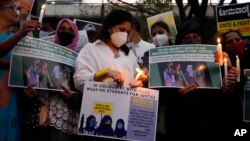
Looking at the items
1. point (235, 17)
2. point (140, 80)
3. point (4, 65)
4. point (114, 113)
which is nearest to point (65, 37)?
point (4, 65)

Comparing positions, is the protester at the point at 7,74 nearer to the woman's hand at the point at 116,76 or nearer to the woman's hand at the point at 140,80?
the woman's hand at the point at 116,76

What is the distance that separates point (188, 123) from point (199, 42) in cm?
76

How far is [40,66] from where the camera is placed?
3.75 meters

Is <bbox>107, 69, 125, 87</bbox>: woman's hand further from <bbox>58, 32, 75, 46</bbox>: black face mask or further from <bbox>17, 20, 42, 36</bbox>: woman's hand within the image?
<bbox>58, 32, 75, 46</bbox>: black face mask

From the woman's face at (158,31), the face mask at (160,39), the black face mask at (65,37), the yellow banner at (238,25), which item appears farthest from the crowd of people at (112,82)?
the yellow banner at (238,25)

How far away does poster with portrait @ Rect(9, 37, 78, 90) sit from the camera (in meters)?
3.62

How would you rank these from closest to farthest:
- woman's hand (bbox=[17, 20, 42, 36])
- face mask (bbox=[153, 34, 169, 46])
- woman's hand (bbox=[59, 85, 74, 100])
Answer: woman's hand (bbox=[17, 20, 42, 36]) < woman's hand (bbox=[59, 85, 74, 100]) < face mask (bbox=[153, 34, 169, 46])

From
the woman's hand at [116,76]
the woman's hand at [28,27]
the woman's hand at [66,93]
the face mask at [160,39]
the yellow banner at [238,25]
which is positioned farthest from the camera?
the yellow banner at [238,25]

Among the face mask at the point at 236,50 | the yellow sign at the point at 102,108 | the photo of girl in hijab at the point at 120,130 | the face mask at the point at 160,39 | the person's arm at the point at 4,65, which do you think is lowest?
the photo of girl in hijab at the point at 120,130

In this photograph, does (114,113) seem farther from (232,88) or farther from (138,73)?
(232,88)

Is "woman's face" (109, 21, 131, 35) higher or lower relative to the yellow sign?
higher

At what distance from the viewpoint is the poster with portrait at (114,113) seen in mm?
3639

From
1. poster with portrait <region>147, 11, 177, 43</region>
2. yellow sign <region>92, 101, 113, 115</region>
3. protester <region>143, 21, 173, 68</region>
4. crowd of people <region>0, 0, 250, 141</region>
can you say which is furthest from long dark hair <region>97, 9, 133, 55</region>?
poster with portrait <region>147, 11, 177, 43</region>

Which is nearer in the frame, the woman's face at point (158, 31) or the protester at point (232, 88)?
the protester at point (232, 88)
